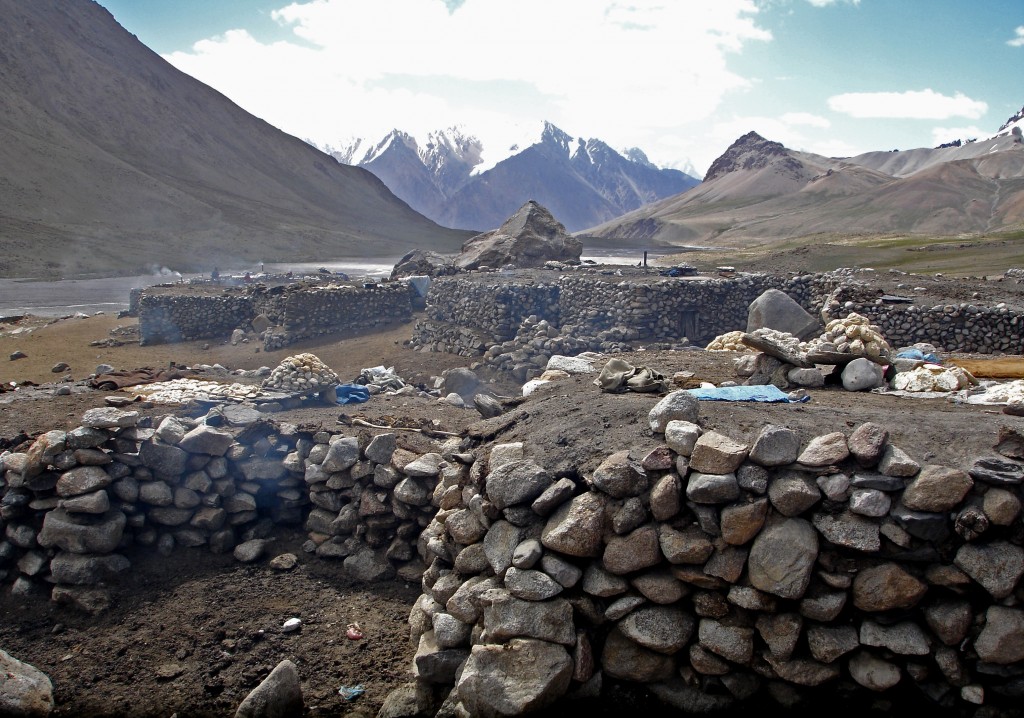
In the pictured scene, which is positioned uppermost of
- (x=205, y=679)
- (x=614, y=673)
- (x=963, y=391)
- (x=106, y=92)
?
(x=106, y=92)

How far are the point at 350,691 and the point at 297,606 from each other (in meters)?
1.29

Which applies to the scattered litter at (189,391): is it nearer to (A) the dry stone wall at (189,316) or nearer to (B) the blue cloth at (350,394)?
(B) the blue cloth at (350,394)

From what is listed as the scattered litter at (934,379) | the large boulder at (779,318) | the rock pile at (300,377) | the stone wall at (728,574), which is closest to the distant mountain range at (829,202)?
the large boulder at (779,318)

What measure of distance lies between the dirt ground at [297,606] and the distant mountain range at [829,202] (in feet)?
279

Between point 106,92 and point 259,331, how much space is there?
91919mm

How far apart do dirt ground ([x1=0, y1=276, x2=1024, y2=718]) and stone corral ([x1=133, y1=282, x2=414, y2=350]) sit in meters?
12.4

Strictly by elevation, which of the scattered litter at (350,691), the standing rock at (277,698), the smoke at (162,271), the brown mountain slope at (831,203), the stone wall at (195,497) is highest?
the brown mountain slope at (831,203)

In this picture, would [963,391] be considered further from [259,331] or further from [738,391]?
[259,331]

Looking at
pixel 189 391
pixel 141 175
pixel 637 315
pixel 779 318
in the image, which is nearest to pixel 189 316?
pixel 189 391

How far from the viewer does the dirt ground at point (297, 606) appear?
5309 millimetres

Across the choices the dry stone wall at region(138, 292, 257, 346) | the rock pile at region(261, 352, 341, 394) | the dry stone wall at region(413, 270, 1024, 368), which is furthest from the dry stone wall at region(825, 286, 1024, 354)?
the dry stone wall at region(138, 292, 257, 346)

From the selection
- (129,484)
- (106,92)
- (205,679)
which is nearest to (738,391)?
(205,679)

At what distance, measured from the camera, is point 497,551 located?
5230 mm

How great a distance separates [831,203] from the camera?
397 ft
